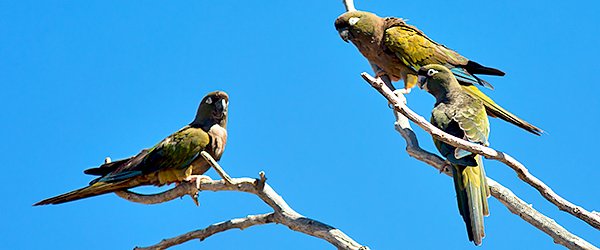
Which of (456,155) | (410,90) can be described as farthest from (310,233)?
(410,90)

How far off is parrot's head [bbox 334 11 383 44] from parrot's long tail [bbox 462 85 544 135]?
1.10 m

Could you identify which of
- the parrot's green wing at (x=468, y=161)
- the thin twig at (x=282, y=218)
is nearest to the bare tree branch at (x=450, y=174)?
the parrot's green wing at (x=468, y=161)

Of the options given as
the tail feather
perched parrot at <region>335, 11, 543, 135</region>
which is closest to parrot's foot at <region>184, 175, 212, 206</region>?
perched parrot at <region>335, 11, 543, 135</region>

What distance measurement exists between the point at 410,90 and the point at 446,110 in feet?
4.68

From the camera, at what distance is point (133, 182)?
22.6ft

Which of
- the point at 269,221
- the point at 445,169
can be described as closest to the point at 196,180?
the point at 269,221

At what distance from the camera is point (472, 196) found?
5.67 meters

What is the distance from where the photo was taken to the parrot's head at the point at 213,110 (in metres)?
7.48

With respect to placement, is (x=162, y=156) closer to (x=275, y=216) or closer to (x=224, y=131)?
(x=224, y=131)

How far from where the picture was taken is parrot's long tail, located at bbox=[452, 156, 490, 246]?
5504 millimetres

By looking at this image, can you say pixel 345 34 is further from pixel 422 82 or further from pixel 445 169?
pixel 445 169

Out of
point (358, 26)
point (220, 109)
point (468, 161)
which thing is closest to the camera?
point (468, 161)

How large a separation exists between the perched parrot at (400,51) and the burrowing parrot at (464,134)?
0.43 m

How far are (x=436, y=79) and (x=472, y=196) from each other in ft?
5.39
